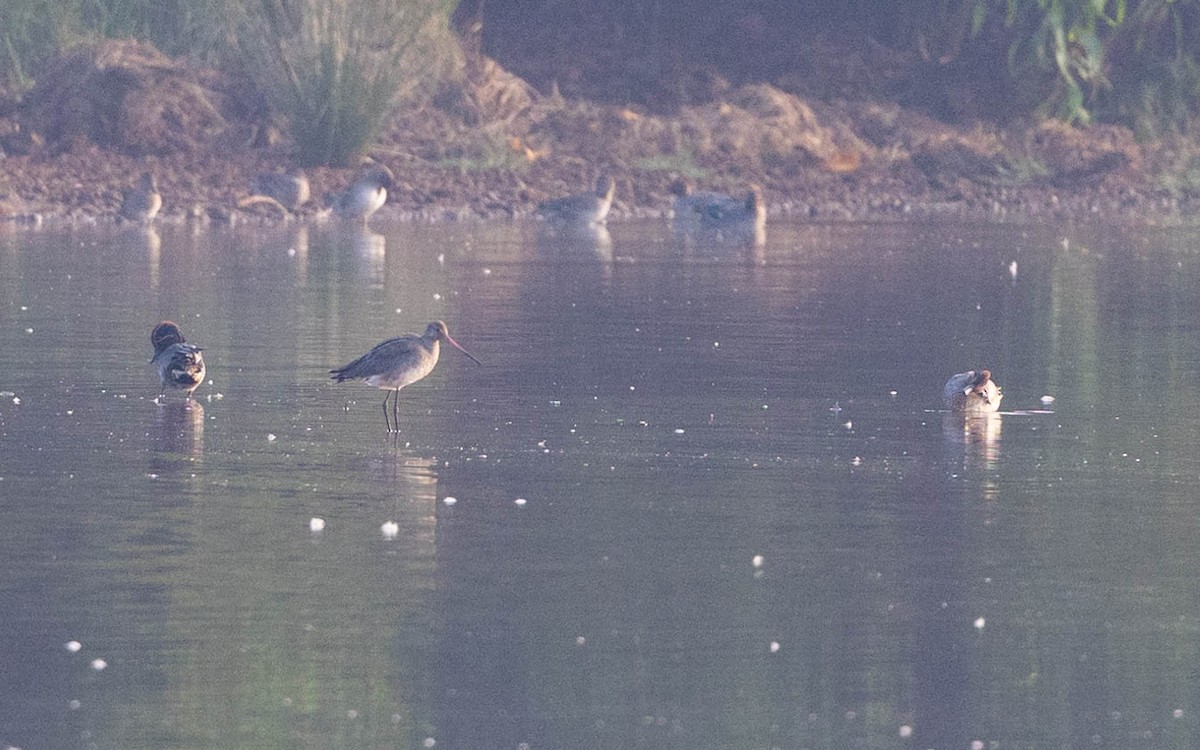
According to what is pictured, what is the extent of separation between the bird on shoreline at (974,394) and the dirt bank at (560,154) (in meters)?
17.1

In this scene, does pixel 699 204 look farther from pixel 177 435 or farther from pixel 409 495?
pixel 409 495

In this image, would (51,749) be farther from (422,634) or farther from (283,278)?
(283,278)

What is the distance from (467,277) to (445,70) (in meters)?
14.6

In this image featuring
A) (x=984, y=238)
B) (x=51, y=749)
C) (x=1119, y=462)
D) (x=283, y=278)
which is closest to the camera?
(x=51, y=749)

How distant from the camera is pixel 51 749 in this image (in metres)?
6.56

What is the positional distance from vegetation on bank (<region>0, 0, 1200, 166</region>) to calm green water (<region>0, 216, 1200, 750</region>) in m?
13.1

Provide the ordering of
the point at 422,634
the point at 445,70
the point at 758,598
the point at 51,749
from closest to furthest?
the point at 51,749 < the point at 422,634 < the point at 758,598 < the point at 445,70

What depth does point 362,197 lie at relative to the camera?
1152 inches

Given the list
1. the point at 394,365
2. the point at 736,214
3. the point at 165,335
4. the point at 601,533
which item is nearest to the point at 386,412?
the point at 394,365

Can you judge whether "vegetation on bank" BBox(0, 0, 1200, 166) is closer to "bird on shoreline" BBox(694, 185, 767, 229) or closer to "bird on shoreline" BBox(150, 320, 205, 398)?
"bird on shoreline" BBox(694, 185, 767, 229)

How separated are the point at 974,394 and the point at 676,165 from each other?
73.0 ft

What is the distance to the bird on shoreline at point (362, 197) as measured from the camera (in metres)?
29.3

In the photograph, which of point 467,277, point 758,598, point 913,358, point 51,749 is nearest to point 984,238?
point 467,277

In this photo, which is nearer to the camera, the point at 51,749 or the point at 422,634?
the point at 51,749
